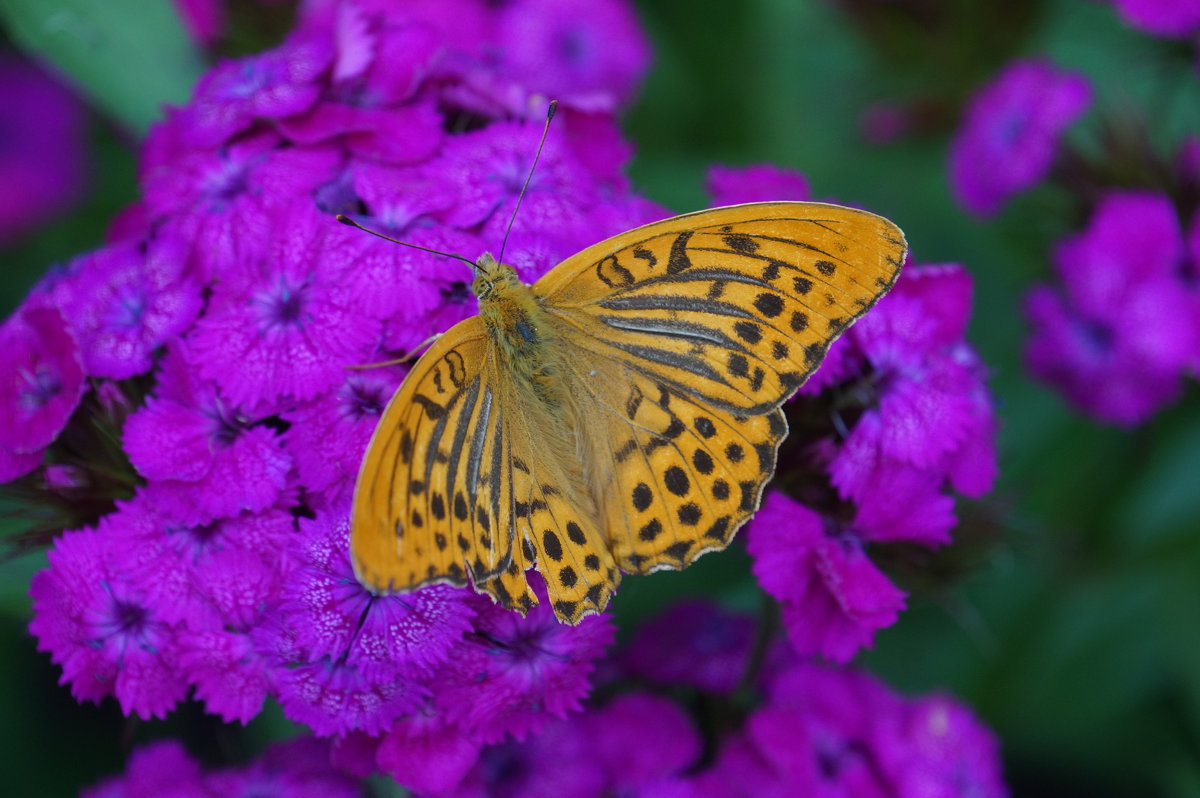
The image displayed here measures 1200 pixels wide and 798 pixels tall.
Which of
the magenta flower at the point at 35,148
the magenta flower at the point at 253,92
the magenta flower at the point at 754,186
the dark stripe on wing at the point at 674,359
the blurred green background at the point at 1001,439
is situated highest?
the magenta flower at the point at 253,92

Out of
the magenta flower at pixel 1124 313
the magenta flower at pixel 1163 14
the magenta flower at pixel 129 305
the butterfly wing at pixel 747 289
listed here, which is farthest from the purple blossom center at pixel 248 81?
the magenta flower at pixel 1163 14

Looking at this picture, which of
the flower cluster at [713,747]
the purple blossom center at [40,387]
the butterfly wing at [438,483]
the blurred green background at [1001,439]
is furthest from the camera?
the blurred green background at [1001,439]

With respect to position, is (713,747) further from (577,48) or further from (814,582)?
(577,48)

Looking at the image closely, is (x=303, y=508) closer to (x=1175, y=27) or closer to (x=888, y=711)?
(x=888, y=711)

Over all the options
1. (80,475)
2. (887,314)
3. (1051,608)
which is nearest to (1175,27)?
(887,314)

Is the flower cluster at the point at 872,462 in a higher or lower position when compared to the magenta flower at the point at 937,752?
higher

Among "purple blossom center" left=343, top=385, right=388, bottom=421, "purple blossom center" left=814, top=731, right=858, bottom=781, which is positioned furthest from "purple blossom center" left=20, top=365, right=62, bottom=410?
"purple blossom center" left=814, top=731, right=858, bottom=781

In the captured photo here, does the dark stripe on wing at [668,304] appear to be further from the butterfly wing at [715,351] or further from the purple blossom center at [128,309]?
the purple blossom center at [128,309]
